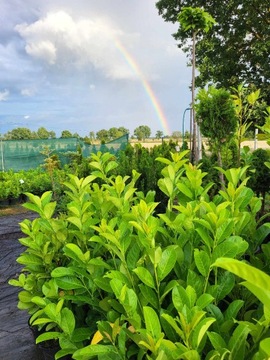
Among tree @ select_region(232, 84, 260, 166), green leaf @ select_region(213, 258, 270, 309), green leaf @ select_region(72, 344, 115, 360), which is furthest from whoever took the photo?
tree @ select_region(232, 84, 260, 166)

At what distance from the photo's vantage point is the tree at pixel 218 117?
3.40m

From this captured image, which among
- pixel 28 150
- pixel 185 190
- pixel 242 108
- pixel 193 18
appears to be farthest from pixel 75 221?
pixel 193 18

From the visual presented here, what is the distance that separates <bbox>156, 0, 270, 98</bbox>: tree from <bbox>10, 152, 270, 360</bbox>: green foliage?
18.9 m

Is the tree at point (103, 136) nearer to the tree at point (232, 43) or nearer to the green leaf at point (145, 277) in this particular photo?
the tree at point (232, 43)

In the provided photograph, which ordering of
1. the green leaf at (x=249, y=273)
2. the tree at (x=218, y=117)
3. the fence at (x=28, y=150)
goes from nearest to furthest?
the green leaf at (x=249, y=273), the tree at (x=218, y=117), the fence at (x=28, y=150)

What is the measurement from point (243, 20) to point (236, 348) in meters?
20.7

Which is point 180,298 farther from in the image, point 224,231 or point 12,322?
point 12,322

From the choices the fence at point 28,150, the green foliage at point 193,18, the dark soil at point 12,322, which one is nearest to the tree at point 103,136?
the fence at point 28,150

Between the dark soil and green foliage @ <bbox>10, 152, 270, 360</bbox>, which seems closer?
green foliage @ <bbox>10, 152, 270, 360</bbox>

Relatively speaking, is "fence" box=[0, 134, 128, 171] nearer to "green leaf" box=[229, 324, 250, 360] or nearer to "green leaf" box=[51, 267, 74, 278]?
"green leaf" box=[51, 267, 74, 278]

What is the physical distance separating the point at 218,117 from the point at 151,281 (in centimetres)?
271

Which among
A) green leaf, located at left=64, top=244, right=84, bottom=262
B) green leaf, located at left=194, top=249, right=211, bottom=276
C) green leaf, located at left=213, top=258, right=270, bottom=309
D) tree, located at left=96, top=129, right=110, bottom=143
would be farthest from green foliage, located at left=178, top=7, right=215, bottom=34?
green leaf, located at left=213, top=258, right=270, bottom=309

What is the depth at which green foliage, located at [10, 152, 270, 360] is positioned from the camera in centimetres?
81

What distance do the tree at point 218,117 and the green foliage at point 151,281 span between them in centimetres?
200
